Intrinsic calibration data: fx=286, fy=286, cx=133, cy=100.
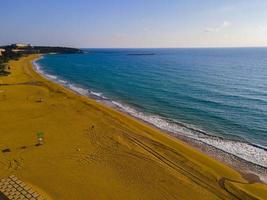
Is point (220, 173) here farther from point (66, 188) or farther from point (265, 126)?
point (265, 126)

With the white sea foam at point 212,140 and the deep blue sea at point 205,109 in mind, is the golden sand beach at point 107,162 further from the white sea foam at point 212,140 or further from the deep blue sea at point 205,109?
the deep blue sea at point 205,109

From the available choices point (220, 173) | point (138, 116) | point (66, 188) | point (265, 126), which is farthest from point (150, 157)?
point (265, 126)

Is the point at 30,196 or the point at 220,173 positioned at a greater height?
the point at 30,196

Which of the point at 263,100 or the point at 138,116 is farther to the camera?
the point at 263,100

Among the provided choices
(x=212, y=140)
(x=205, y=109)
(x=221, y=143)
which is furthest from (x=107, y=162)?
(x=205, y=109)

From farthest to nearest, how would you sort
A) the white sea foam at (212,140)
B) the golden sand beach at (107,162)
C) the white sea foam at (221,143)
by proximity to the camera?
the white sea foam at (212,140)
the white sea foam at (221,143)
the golden sand beach at (107,162)

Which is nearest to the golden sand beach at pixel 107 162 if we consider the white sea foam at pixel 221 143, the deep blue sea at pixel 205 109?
the white sea foam at pixel 221 143

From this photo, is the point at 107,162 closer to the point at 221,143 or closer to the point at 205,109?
the point at 221,143

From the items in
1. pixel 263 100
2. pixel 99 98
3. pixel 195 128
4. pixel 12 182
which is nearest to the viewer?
pixel 12 182
